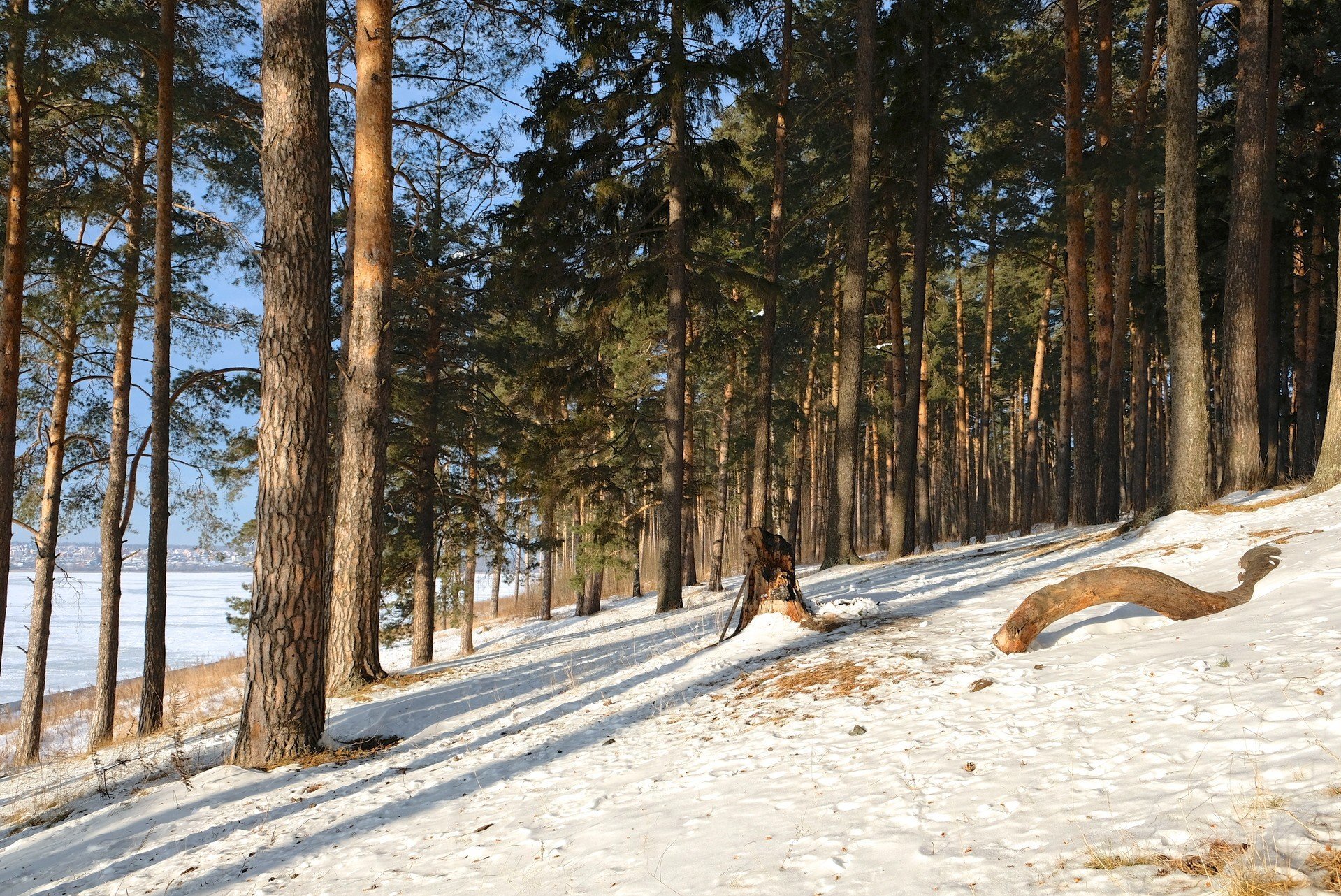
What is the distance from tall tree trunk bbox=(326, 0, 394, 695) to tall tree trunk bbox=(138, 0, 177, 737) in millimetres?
4002

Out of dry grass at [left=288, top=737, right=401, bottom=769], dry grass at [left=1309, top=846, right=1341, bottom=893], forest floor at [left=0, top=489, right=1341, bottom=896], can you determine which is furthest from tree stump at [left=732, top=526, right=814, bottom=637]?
dry grass at [left=1309, top=846, right=1341, bottom=893]

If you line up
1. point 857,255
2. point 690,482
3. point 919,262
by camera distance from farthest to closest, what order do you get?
point 690,482 → point 919,262 → point 857,255

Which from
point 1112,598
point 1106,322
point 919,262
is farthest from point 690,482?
point 1112,598

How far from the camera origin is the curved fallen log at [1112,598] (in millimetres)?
5855

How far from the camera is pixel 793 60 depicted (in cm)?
1664

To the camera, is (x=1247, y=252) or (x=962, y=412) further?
(x=962, y=412)

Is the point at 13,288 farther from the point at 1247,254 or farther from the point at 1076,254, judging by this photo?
the point at 1076,254

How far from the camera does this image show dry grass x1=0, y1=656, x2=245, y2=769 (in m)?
18.3

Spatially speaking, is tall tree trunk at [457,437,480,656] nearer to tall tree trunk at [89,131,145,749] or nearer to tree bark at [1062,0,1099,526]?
tall tree trunk at [89,131,145,749]

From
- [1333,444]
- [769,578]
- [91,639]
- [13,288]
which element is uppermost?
[13,288]

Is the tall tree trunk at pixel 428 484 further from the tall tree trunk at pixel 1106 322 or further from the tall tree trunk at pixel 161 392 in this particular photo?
the tall tree trunk at pixel 1106 322

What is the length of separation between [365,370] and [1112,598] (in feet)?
26.4

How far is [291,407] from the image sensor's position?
6.28 meters

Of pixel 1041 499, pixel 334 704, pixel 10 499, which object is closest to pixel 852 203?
pixel 334 704
